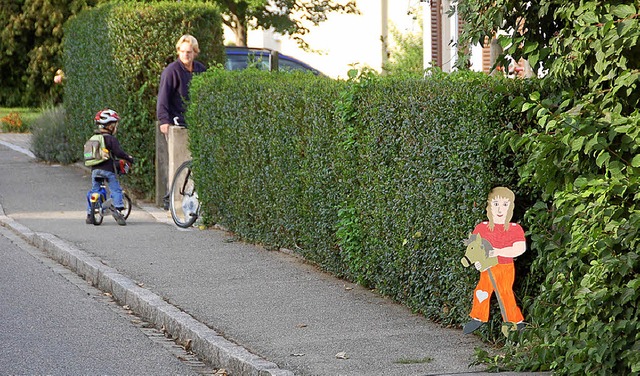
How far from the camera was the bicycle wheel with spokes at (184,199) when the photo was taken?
44.2ft

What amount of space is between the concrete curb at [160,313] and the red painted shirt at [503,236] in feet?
4.73

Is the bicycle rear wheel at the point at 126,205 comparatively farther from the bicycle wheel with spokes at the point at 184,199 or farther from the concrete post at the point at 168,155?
the concrete post at the point at 168,155

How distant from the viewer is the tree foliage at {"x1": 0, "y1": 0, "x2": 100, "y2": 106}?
3672cm

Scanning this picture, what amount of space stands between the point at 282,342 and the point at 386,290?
153cm

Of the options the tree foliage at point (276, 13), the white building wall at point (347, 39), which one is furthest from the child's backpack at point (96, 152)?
the white building wall at point (347, 39)

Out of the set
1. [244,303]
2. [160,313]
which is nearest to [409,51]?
[244,303]

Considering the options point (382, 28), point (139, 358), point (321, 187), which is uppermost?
point (382, 28)

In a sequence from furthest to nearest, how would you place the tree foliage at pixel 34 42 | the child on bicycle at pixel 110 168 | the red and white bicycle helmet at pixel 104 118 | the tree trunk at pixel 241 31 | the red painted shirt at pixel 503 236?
the tree foliage at pixel 34 42
the tree trunk at pixel 241 31
the red and white bicycle helmet at pixel 104 118
the child on bicycle at pixel 110 168
the red painted shirt at pixel 503 236

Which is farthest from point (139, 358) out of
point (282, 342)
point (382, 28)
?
point (382, 28)

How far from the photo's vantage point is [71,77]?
1903 cm

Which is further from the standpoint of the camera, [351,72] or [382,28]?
[382,28]

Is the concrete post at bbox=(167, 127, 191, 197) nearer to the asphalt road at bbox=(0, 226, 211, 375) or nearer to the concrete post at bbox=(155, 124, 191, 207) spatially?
the concrete post at bbox=(155, 124, 191, 207)

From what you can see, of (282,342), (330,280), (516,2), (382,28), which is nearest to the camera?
(516,2)

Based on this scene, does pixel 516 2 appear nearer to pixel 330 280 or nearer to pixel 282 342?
pixel 282 342
